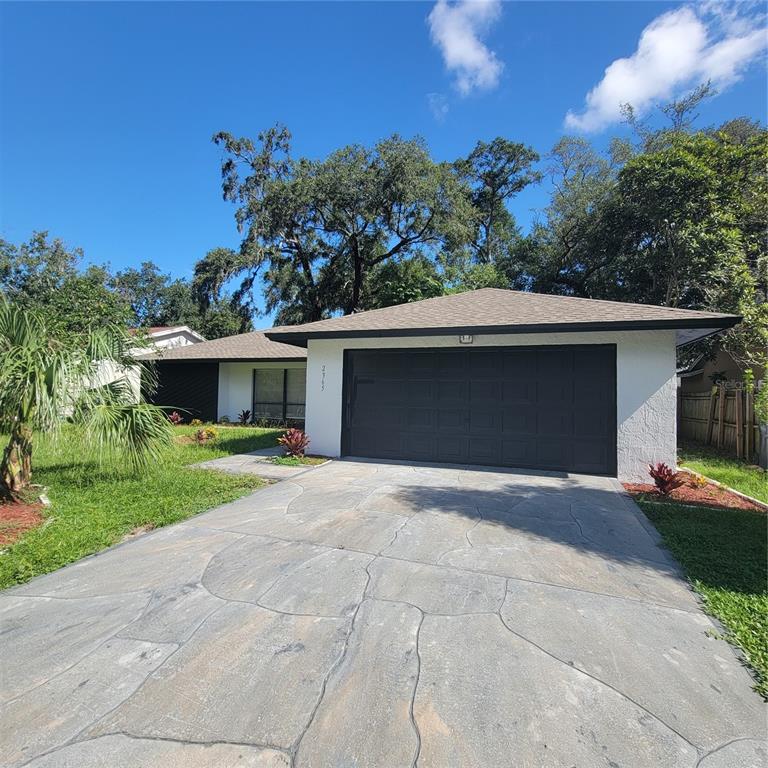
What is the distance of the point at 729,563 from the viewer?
3664 mm

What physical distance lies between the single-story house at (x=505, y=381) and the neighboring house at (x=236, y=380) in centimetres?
579

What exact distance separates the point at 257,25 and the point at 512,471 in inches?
438

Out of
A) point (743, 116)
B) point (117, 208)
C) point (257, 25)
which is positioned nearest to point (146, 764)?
point (257, 25)

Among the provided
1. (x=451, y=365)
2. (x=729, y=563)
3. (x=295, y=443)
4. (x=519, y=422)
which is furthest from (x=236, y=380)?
(x=729, y=563)

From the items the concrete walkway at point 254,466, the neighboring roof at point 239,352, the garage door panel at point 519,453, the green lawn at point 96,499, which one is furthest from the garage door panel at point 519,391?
the neighboring roof at point 239,352

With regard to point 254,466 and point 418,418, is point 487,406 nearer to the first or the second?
point 418,418

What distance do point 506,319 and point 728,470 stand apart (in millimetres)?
5345

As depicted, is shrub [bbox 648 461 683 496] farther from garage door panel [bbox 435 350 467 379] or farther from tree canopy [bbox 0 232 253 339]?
tree canopy [bbox 0 232 253 339]

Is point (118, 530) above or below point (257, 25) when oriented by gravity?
below

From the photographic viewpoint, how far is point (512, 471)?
24.6 feet

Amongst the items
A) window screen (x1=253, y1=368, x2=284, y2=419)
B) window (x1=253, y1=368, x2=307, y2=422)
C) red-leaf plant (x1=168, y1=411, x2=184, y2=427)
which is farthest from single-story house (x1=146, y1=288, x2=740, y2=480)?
red-leaf plant (x1=168, y1=411, x2=184, y2=427)

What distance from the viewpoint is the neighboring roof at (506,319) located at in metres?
6.64

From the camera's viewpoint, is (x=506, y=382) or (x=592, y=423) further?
(x=506, y=382)

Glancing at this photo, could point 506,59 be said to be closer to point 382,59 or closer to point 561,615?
point 382,59
